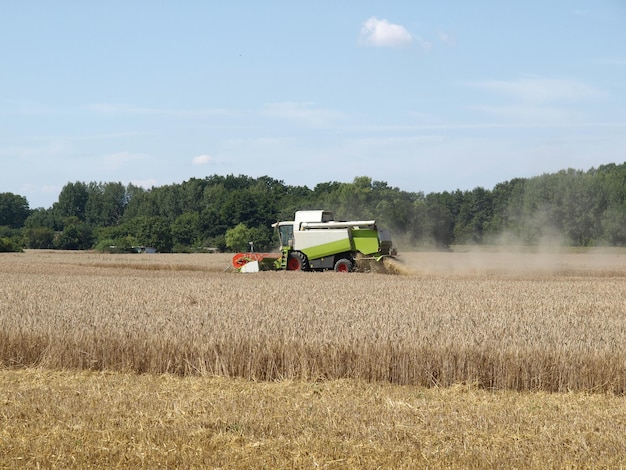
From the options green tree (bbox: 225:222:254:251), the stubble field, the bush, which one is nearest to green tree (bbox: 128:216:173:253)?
green tree (bbox: 225:222:254:251)

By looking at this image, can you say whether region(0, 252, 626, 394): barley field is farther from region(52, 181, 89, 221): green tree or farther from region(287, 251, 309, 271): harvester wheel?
region(52, 181, 89, 221): green tree

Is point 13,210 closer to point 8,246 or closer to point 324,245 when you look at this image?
point 8,246

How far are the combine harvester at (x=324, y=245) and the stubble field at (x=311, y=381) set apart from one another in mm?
13236

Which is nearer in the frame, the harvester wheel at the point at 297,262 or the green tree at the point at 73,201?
the harvester wheel at the point at 297,262

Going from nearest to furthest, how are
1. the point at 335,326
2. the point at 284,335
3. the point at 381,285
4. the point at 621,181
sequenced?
1. the point at 284,335
2. the point at 335,326
3. the point at 381,285
4. the point at 621,181

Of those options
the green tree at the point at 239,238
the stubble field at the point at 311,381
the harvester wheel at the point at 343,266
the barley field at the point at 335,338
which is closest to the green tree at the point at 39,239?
the green tree at the point at 239,238

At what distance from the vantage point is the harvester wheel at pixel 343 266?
30781 millimetres

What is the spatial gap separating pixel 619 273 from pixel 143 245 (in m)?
50.2

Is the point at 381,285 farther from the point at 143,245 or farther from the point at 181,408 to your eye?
the point at 143,245

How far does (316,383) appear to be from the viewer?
11.1 meters

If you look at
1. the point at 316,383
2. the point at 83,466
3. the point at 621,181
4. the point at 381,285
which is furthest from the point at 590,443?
the point at 621,181

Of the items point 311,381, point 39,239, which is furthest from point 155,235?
point 311,381

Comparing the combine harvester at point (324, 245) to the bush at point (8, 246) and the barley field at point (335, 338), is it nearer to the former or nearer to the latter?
the barley field at point (335, 338)

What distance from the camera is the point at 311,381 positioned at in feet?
36.8
